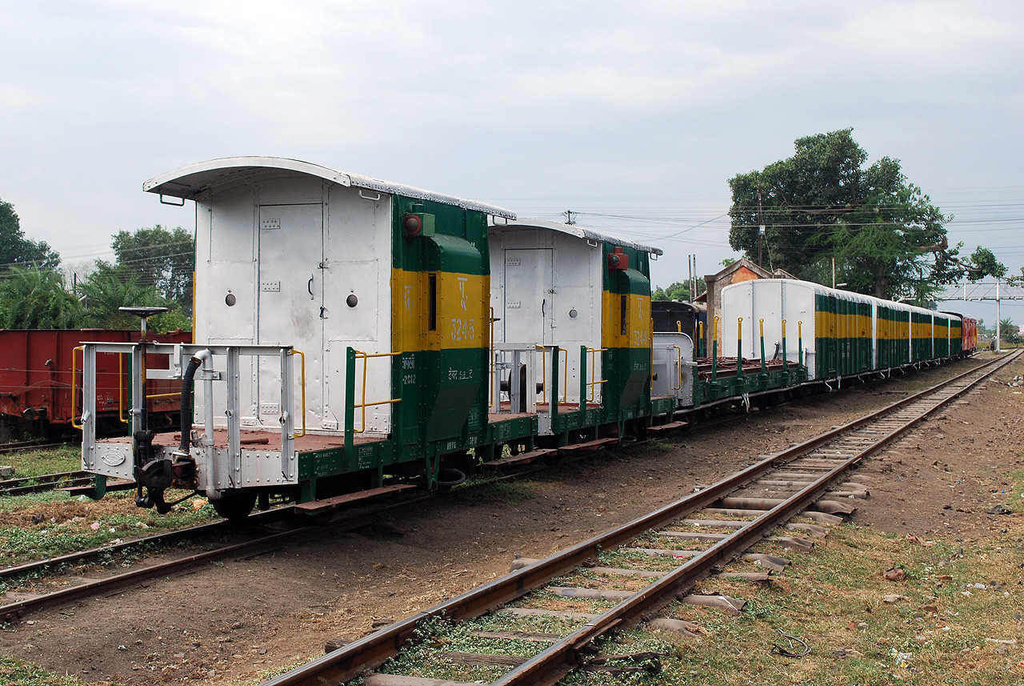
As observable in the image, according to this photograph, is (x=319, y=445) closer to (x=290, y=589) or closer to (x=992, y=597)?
(x=290, y=589)

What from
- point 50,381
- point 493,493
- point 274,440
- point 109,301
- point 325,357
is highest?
point 109,301

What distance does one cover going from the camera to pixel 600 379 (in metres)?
13.9

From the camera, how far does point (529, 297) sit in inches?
554

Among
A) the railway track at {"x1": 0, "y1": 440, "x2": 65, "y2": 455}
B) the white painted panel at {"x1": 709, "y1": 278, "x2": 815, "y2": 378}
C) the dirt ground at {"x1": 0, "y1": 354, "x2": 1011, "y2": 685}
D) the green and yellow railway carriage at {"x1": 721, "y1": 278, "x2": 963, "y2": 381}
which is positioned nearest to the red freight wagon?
the railway track at {"x1": 0, "y1": 440, "x2": 65, "y2": 455}

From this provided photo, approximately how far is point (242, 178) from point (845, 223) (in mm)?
63835

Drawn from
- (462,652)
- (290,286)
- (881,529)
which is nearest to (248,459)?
(290,286)

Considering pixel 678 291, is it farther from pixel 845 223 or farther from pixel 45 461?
pixel 45 461

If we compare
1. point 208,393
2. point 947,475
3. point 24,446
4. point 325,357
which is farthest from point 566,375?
point 24,446

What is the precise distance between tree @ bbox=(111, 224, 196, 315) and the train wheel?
5487 centimetres

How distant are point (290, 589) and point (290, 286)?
3319 mm

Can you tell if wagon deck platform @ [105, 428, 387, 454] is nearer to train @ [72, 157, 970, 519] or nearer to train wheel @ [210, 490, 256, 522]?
train @ [72, 157, 970, 519]

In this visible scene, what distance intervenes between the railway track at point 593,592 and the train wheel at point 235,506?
2.83 metres

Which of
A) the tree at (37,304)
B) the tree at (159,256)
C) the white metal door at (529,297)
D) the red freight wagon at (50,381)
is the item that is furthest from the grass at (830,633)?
the tree at (159,256)

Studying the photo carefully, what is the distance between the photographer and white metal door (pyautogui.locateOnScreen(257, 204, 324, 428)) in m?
9.27
